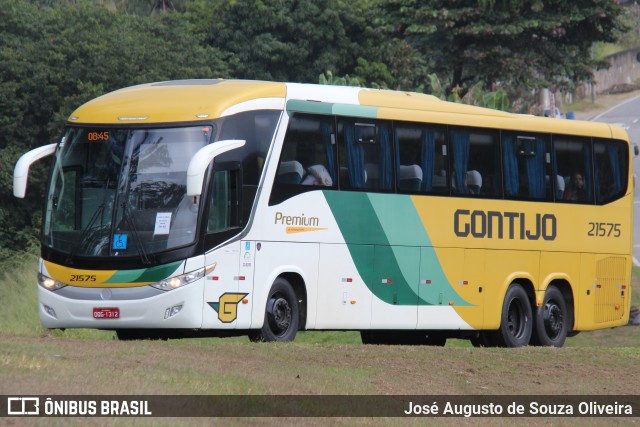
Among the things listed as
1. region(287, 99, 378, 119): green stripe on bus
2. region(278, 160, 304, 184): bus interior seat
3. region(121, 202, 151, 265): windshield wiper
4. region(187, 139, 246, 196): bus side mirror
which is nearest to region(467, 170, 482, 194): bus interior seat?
region(287, 99, 378, 119): green stripe on bus

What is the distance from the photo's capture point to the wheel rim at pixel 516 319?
2147 cm

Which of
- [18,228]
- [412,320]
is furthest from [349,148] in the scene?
[18,228]

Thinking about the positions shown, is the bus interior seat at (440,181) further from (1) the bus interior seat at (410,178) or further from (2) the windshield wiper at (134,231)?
(2) the windshield wiper at (134,231)

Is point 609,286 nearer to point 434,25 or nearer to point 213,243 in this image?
point 213,243

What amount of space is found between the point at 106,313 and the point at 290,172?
2911mm

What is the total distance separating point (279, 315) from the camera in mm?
17484

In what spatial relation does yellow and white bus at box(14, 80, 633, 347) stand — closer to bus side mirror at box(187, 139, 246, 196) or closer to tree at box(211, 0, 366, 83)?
bus side mirror at box(187, 139, 246, 196)

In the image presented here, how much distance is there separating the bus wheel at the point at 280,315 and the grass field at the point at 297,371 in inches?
25.1

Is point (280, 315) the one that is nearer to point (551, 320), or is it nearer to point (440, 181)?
point (440, 181)

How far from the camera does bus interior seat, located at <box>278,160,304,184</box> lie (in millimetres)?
17312

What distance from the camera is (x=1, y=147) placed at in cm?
4428

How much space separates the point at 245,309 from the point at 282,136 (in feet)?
7.11

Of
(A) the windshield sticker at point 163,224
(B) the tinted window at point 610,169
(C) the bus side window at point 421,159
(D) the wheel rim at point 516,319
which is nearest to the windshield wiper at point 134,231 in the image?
(A) the windshield sticker at point 163,224

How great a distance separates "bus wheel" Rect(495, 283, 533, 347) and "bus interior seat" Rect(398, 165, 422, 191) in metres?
2.69
